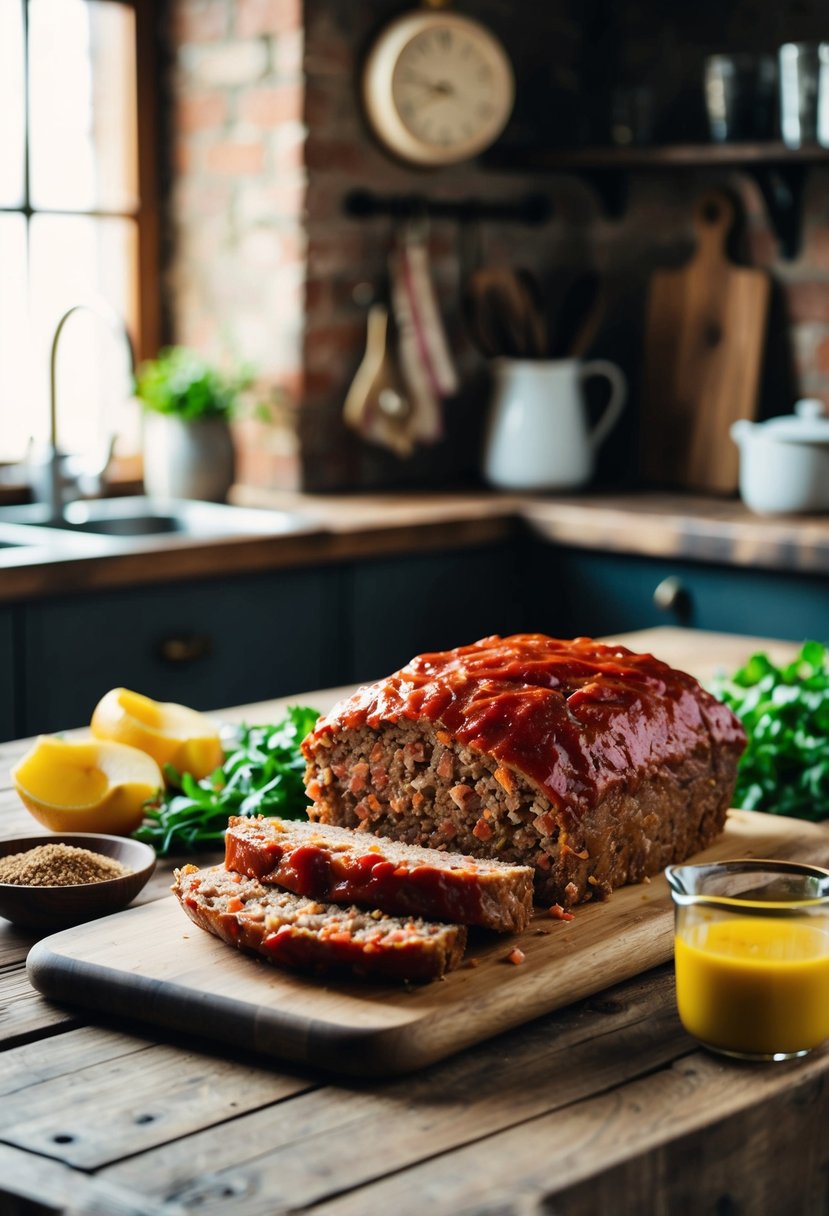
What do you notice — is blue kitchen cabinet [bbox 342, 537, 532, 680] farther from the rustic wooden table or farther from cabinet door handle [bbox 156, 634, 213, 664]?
the rustic wooden table

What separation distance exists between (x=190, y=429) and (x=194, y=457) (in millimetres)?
65

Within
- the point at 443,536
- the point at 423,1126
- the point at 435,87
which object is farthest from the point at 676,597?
the point at 423,1126

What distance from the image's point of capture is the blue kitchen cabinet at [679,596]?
3395 millimetres

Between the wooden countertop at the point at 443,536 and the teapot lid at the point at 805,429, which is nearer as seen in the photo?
the wooden countertop at the point at 443,536

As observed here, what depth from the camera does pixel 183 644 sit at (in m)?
3.25

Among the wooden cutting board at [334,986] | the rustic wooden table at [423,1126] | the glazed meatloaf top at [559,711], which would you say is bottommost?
the rustic wooden table at [423,1126]

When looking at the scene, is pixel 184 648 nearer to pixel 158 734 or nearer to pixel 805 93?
pixel 158 734

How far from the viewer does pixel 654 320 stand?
14.2 ft

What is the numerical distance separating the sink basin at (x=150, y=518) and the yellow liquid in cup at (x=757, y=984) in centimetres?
243

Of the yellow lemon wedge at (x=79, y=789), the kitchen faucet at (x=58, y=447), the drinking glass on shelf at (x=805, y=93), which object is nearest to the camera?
the yellow lemon wedge at (x=79, y=789)

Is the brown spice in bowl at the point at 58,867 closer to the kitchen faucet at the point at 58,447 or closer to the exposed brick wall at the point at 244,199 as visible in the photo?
the kitchen faucet at the point at 58,447

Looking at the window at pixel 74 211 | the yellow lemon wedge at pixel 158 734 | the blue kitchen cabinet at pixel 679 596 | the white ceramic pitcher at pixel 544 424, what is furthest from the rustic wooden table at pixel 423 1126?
the white ceramic pitcher at pixel 544 424

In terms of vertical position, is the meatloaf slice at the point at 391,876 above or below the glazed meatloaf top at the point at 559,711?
below

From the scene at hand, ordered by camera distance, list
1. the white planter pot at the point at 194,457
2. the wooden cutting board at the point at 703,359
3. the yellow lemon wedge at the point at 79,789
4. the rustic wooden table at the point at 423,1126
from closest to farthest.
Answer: the rustic wooden table at the point at 423,1126, the yellow lemon wedge at the point at 79,789, the white planter pot at the point at 194,457, the wooden cutting board at the point at 703,359
